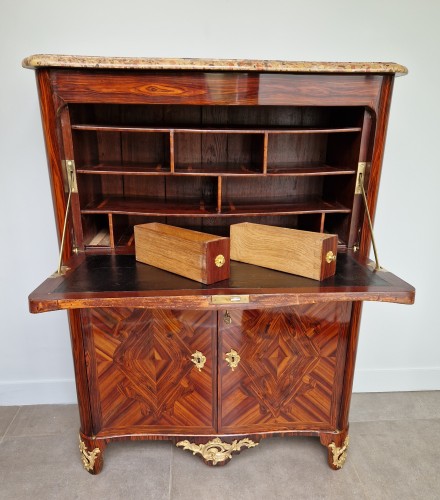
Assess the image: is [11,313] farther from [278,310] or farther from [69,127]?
[278,310]

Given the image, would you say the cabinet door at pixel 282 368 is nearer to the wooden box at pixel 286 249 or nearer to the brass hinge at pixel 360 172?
the wooden box at pixel 286 249

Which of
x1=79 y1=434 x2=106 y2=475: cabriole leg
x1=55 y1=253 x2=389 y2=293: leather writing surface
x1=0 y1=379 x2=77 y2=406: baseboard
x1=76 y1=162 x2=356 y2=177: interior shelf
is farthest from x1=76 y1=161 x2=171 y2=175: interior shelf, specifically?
x1=0 y1=379 x2=77 y2=406: baseboard

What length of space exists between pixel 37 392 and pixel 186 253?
1280mm

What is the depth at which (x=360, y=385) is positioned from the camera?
200cm

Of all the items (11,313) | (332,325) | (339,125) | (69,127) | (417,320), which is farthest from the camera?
(417,320)

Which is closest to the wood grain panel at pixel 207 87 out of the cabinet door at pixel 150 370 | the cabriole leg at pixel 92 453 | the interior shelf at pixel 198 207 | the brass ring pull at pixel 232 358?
the interior shelf at pixel 198 207

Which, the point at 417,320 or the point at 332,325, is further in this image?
the point at 417,320

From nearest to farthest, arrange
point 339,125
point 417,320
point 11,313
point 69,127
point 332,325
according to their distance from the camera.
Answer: point 69,127 < point 332,325 < point 339,125 < point 11,313 < point 417,320

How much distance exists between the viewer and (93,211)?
1.29m

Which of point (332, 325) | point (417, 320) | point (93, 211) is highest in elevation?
point (93, 211)

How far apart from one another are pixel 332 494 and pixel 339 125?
1.37 meters

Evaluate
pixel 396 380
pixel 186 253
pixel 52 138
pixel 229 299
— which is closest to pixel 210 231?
pixel 186 253

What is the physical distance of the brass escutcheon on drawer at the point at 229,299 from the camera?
3.43 feet

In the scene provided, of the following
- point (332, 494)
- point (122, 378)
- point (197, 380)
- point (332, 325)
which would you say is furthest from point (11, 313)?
point (332, 494)
